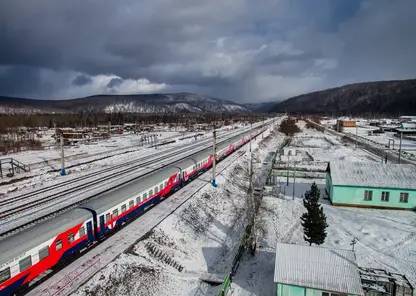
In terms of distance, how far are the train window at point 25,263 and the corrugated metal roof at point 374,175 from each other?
27096 mm

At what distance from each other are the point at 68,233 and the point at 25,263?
2898 millimetres

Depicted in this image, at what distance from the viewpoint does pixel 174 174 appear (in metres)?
31.8

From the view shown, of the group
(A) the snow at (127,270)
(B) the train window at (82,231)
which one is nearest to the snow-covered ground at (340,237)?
(A) the snow at (127,270)

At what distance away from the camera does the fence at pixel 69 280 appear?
599 inches

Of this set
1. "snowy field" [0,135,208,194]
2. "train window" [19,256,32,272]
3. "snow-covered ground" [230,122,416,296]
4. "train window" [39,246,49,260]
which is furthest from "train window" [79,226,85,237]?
"snowy field" [0,135,208,194]

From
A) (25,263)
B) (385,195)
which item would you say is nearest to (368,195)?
(385,195)

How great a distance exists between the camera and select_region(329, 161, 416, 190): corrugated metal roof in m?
30.0

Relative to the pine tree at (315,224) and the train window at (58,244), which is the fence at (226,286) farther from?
the train window at (58,244)

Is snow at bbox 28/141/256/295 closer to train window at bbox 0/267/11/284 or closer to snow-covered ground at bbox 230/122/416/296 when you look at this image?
train window at bbox 0/267/11/284

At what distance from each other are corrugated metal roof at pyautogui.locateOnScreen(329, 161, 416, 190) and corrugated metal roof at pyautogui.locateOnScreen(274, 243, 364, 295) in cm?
1646

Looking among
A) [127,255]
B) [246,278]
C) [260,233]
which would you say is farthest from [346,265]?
[127,255]

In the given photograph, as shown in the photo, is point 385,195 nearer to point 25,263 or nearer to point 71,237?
point 71,237

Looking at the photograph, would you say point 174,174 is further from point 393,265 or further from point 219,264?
point 393,265

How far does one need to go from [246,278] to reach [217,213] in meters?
11.4
